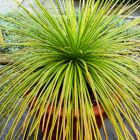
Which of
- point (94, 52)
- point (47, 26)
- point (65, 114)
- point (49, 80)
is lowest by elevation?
point (65, 114)

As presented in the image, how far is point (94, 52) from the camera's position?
3.95 ft

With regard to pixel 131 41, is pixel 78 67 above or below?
below

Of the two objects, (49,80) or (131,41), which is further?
(131,41)

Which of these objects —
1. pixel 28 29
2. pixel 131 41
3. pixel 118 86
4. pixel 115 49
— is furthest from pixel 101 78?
pixel 28 29

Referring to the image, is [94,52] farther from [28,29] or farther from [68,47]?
[28,29]

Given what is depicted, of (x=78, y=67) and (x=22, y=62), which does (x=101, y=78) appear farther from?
(x=22, y=62)

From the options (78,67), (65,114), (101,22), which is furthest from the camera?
(101,22)

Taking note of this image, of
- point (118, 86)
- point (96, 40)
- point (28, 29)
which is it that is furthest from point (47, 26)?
point (118, 86)

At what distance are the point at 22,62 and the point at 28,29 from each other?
0.72ft

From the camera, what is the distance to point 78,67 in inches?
46.2

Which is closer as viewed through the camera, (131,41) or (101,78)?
(101,78)

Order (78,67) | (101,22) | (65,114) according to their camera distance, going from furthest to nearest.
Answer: (101,22)
(78,67)
(65,114)

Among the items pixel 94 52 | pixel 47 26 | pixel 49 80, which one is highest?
pixel 47 26

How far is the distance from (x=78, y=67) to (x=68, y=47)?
0.11m
